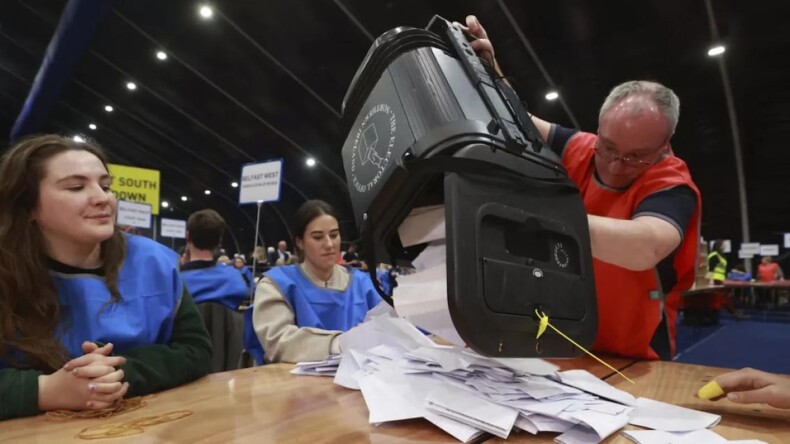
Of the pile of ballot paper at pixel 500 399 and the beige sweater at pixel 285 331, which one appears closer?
the pile of ballot paper at pixel 500 399

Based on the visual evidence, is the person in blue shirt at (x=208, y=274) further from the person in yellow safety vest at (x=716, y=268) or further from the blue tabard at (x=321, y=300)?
the person in yellow safety vest at (x=716, y=268)

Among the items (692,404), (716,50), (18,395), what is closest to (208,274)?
(18,395)

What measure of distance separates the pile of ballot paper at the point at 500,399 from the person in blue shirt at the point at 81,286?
0.38 metres

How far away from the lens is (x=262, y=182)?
4.30m

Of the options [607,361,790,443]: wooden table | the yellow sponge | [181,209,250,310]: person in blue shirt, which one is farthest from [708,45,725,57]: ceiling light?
the yellow sponge

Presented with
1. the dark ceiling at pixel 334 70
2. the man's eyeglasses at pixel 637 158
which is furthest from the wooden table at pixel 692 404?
the dark ceiling at pixel 334 70

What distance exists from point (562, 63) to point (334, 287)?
18.1 feet

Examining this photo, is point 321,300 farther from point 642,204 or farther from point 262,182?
point 262,182

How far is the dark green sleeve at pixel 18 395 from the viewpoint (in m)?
0.74

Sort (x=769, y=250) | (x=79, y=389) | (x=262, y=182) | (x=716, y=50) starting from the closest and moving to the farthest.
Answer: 1. (x=79, y=389)
2. (x=262, y=182)
3. (x=716, y=50)
4. (x=769, y=250)

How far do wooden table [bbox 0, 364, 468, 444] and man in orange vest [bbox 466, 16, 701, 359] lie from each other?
53 centimetres

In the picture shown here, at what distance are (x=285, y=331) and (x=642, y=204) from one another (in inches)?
41.0

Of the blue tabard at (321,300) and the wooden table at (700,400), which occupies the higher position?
the blue tabard at (321,300)

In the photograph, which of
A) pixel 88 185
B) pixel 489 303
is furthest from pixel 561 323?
pixel 88 185
